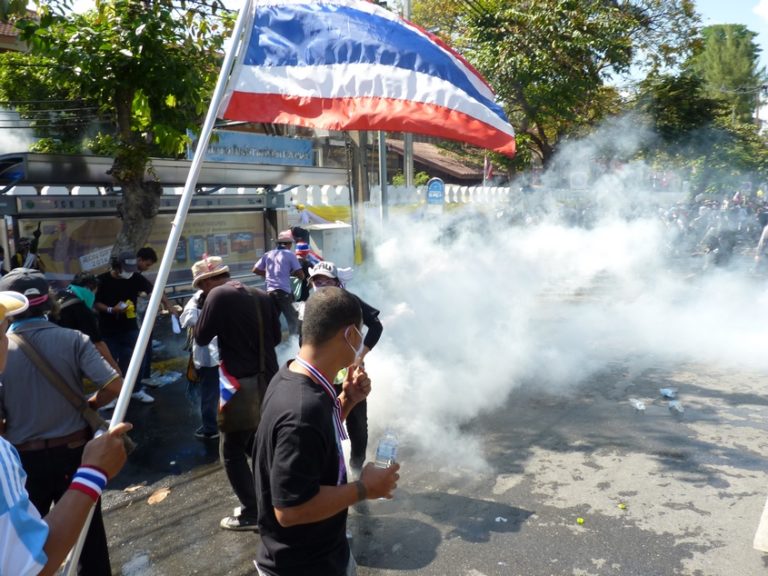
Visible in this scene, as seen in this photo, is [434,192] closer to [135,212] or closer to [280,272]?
[280,272]

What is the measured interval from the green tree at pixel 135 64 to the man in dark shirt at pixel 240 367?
10.1 ft

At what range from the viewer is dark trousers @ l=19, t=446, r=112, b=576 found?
2.97 meters

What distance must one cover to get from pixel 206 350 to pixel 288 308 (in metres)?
3.06

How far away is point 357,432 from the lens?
4.51 m

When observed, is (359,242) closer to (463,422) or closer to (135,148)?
(135,148)

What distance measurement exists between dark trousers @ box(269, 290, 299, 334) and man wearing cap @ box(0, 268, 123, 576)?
483 centimetres

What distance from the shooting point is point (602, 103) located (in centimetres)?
2056

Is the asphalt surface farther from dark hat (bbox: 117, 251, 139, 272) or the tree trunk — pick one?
the tree trunk

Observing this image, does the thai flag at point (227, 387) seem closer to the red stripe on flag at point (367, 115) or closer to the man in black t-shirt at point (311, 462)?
the red stripe on flag at point (367, 115)

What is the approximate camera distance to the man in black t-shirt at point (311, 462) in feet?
6.40

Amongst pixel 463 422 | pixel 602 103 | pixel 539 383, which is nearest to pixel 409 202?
pixel 602 103

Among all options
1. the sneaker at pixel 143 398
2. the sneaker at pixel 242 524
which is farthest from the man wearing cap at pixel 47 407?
the sneaker at pixel 143 398

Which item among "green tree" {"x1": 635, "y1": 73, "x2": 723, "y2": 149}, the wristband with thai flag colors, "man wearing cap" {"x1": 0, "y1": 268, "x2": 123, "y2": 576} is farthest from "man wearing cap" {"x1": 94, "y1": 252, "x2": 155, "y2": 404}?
"green tree" {"x1": 635, "y1": 73, "x2": 723, "y2": 149}

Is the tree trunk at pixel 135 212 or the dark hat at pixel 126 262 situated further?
the tree trunk at pixel 135 212
